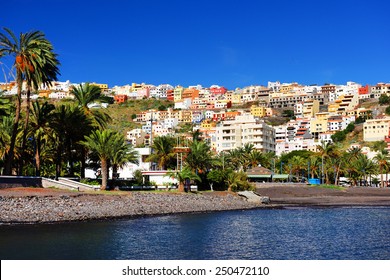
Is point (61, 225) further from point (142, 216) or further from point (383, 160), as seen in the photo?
point (383, 160)

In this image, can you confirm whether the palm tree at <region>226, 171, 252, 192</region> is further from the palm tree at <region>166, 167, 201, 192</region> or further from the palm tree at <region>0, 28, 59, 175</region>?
the palm tree at <region>0, 28, 59, 175</region>

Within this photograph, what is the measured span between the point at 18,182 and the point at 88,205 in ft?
28.5

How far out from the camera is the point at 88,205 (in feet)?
160

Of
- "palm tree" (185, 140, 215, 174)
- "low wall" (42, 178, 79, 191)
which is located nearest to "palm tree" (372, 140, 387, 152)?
"palm tree" (185, 140, 215, 174)

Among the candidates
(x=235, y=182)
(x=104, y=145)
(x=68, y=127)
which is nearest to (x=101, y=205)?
(x=104, y=145)

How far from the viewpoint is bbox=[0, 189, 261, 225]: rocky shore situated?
42.6 meters

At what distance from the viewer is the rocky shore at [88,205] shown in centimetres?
4259

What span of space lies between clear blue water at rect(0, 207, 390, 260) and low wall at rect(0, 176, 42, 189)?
41.0 ft

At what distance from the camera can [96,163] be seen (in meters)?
79.6

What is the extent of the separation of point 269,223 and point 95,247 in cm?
2019

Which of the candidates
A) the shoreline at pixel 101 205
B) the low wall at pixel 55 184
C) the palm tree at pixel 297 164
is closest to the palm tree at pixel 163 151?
the shoreline at pixel 101 205

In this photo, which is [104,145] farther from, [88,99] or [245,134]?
[245,134]

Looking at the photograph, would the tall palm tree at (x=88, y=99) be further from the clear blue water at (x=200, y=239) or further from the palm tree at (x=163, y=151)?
the clear blue water at (x=200, y=239)

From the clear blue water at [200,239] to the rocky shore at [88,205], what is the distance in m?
2.63
